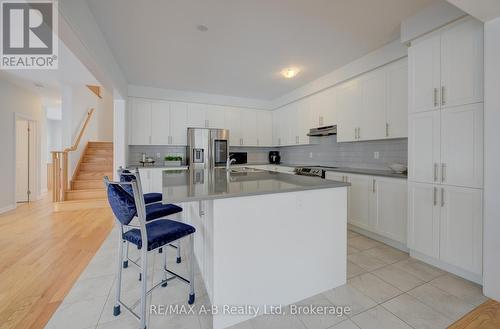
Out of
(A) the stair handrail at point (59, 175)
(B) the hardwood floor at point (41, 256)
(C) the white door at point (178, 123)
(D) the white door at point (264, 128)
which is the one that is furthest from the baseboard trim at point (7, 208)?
(D) the white door at point (264, 128)

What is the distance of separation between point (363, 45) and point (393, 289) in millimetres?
2895

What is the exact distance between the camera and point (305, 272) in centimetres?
176

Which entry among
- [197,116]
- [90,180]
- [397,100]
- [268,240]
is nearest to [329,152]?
[397,100]

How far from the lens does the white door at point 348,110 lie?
344cm

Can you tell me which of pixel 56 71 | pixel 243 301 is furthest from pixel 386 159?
pixel 56 71

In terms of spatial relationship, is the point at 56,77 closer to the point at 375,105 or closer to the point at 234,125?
the point at 234,125

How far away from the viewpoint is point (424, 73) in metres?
2.29

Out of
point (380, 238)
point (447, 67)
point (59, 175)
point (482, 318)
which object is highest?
point (447, 67)

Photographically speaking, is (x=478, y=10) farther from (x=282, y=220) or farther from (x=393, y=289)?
(x=393, y=289)

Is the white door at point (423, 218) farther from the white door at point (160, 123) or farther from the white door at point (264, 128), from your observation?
the white door at point (160, 123)

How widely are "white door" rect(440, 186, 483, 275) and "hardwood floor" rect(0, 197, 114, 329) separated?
3425 millimetres

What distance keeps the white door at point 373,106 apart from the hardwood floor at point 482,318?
200cm

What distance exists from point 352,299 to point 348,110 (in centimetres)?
280

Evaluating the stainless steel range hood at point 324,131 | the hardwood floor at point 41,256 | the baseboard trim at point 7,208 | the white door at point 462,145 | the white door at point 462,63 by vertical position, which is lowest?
the hardwood floor at point 41,256
